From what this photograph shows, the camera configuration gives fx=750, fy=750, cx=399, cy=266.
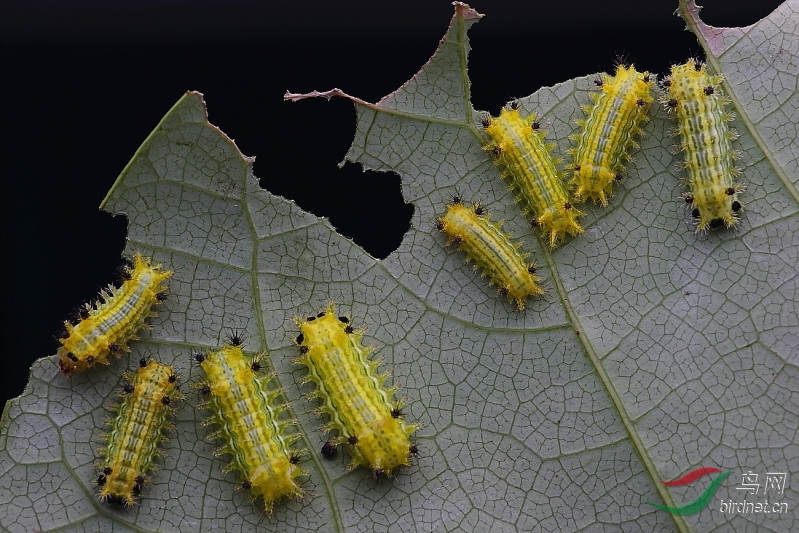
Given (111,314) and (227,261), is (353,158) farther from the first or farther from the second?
(111,314)

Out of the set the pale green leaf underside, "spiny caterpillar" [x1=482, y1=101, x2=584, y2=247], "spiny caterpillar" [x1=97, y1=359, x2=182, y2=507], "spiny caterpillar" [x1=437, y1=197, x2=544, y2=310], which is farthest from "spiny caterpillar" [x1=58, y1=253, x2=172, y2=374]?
"spiny caterpillar" [x1=482, y1=101, x2=584, y2=247]

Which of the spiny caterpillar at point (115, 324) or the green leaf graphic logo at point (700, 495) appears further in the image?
the spiny caterpillar at point (115, 324)

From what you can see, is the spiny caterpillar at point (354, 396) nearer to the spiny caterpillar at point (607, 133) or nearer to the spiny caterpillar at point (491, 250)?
the spiny caterpillar at point (491, 250)

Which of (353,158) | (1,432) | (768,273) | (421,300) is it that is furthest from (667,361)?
(1,432)

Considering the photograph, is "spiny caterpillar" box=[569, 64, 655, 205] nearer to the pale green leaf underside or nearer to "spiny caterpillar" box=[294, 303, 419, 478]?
the pale green leaf underside

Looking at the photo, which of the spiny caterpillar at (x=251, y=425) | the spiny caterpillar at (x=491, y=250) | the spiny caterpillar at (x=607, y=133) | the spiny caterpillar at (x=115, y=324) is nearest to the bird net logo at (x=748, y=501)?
the spiny caterpillar at (x=491, y=250)

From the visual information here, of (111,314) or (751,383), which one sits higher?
(111,314)
